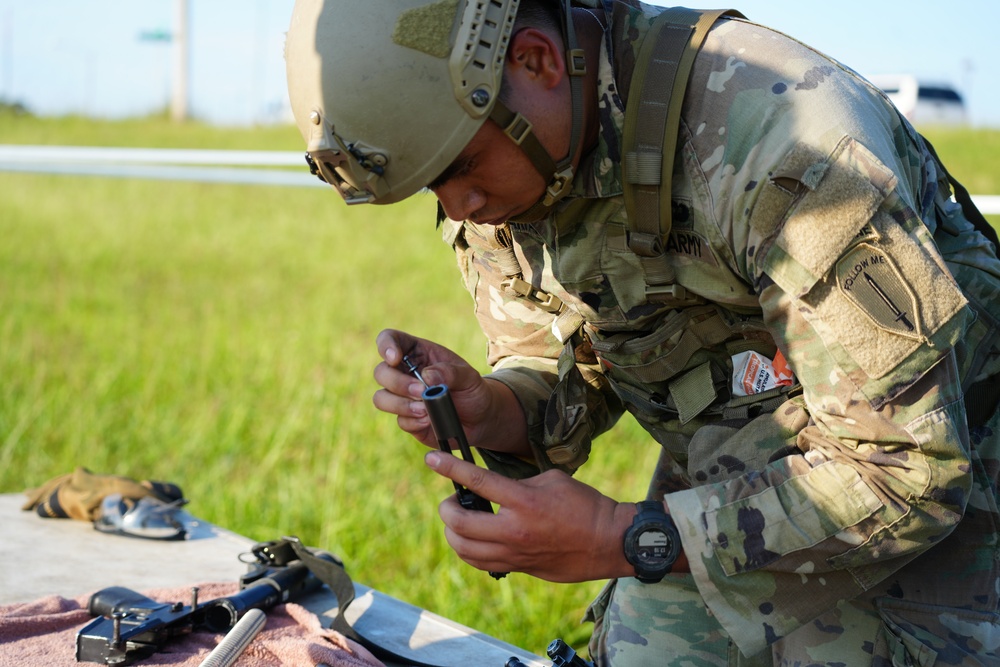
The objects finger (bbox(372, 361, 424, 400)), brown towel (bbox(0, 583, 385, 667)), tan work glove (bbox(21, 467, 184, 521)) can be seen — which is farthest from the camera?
tan work glove (bbox(21, 467, 184, 521))

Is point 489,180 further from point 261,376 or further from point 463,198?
point 261,376

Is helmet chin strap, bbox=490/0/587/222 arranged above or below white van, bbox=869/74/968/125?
above

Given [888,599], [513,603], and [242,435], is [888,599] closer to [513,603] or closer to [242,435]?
[513,603]

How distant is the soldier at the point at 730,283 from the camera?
A: 164 centimetres

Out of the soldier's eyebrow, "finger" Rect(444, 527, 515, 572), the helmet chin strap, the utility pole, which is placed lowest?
the utility pole

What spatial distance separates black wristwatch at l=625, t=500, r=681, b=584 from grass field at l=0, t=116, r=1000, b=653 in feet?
6.53

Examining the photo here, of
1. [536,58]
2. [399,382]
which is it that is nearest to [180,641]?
[399,382]

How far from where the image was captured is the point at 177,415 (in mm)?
5457

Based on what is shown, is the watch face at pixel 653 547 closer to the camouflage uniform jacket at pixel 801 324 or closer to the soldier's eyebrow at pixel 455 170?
the camouflage uniform jacket at pixel 801 324

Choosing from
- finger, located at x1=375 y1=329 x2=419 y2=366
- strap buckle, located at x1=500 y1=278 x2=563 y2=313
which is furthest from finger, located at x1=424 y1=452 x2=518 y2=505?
strap buckle, located at x1=500 y1=278 x2=563 y2=313

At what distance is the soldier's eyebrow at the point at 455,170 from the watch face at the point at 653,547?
757mm

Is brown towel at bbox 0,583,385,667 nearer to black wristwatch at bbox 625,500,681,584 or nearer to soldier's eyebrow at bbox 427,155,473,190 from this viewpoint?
black wristwatch at bbox 625,500,681,584

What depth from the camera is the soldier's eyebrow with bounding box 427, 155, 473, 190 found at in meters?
1.94

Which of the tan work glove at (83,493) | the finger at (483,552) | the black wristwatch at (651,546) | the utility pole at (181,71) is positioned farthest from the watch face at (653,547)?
the utility pole at (181,71)
